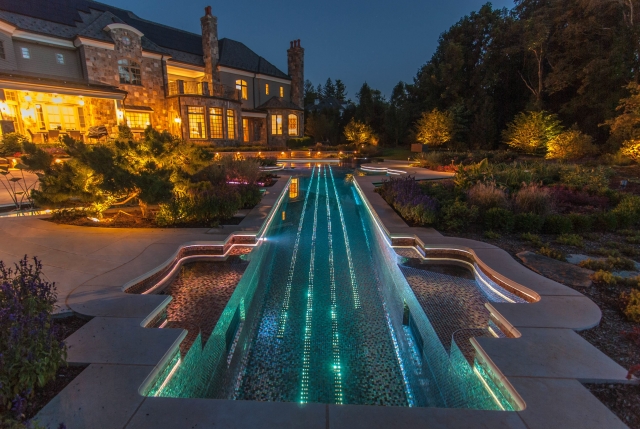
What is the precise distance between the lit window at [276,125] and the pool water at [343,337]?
79.7ft

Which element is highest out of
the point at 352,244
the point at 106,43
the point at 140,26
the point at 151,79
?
the point at 140,26

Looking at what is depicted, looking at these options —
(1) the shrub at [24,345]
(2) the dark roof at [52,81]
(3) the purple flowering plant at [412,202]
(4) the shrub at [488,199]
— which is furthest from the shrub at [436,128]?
(1) the shrub at [24,345]

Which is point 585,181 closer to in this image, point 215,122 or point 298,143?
point 215,122

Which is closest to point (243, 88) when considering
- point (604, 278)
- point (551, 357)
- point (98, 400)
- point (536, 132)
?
point (536, 132)

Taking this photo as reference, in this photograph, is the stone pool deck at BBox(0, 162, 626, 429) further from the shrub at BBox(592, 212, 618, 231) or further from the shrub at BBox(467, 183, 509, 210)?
the shrub at BBox(592, 212, 618, 231)

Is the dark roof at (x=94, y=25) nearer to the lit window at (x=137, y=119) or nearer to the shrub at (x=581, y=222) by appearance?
the lit window at (x=137, y=119)

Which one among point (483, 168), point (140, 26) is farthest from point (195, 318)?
point (140, 26)

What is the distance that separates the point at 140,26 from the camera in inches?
922

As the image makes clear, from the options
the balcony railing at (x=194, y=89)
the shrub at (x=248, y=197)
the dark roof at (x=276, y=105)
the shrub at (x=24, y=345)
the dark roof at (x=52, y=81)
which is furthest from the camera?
the dark roof at (x=276, y=105)

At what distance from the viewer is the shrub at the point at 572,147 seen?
1775 cm

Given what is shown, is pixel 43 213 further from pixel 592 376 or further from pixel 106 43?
pixel 106 43

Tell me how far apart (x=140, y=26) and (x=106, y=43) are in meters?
5.36

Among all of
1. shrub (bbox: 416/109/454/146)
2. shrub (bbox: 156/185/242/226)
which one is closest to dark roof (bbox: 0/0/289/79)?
shrub (bbox: 416/109/454/146)

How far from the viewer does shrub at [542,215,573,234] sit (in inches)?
256
